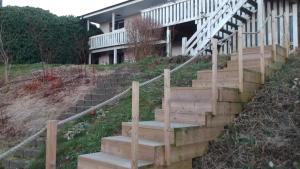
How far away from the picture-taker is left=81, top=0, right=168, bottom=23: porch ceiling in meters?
21.9

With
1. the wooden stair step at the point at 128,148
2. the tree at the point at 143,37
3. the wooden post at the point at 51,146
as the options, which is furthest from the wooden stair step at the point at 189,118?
the tree at the point at 143,37

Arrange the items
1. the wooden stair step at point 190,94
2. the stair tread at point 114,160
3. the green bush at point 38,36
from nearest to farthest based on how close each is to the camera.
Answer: the stair tread at point 114,160
the wooden stair step at point 190,94
the green bush at point 38,36

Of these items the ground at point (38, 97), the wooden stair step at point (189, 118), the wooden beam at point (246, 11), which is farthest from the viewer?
the wooden beam at point (246, 11)

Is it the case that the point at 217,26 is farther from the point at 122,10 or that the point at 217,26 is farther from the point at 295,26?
the point at 122,10

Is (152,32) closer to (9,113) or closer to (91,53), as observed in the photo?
(9,113)

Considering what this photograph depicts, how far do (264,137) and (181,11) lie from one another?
489 inches

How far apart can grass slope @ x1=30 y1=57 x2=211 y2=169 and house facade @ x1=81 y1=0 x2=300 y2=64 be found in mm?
941

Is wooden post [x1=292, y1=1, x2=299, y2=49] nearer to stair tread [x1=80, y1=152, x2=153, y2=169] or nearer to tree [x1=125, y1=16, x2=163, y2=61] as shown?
tree [x1=125, y1=16, x2=163, y2=61]

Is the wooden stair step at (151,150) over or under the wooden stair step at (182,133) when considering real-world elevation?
under

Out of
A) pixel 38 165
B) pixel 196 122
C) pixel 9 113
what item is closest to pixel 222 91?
pixel 196 122

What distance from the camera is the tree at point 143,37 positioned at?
46.2 ft

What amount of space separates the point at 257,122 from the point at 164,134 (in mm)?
1708

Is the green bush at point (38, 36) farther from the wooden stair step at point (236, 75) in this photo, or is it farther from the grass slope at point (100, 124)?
the wooden stair step at point (236, 75)

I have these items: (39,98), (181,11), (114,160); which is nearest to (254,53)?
(114,160)
